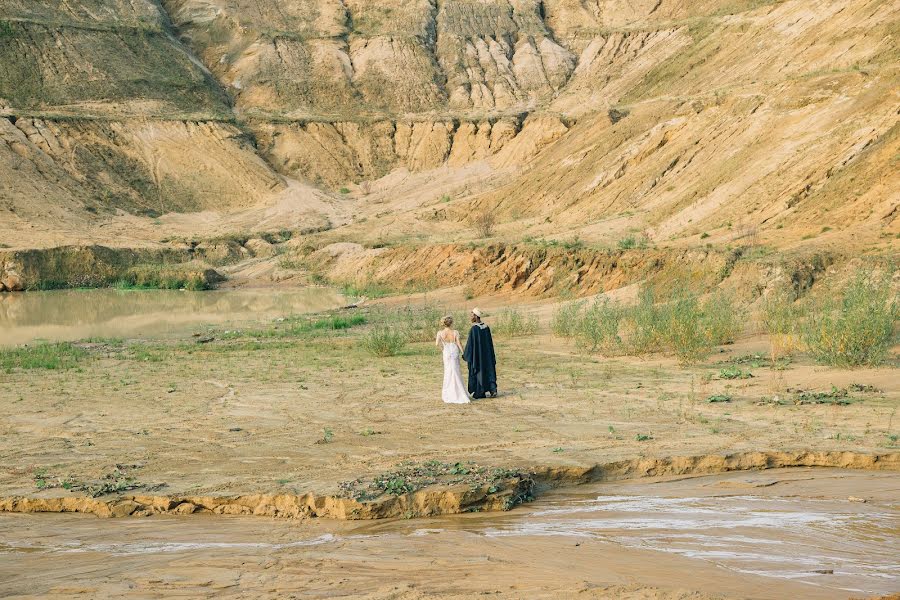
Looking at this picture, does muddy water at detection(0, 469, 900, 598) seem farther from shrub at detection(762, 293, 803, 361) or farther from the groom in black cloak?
shrub at detection(762, 293, 803, 361)

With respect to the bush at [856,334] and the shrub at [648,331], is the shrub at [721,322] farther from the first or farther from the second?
the bush at [856,334]

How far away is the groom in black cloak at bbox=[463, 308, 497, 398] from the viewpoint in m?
13.5

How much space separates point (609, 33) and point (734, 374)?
45554 millimetres

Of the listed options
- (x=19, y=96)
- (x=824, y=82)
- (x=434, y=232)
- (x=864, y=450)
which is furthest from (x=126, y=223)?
(x=864, y=450)

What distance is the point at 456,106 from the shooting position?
56.1 metres

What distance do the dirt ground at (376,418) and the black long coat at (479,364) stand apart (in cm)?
21

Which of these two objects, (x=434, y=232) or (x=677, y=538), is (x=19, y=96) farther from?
(x=677, y=538)

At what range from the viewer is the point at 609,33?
57219 mm

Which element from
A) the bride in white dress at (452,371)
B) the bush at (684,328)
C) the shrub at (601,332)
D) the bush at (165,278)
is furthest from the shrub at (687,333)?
the bush at (165,278)

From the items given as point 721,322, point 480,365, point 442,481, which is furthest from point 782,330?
point 442,481

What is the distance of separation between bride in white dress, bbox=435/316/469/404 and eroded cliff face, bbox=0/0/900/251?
601 inches

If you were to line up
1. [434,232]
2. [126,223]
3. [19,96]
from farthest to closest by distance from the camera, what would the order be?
1. [19,96]
2. [126,223]
3. [434,232]

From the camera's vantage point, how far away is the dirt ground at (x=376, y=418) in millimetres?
9820

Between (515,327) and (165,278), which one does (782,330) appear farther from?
(165,278)
